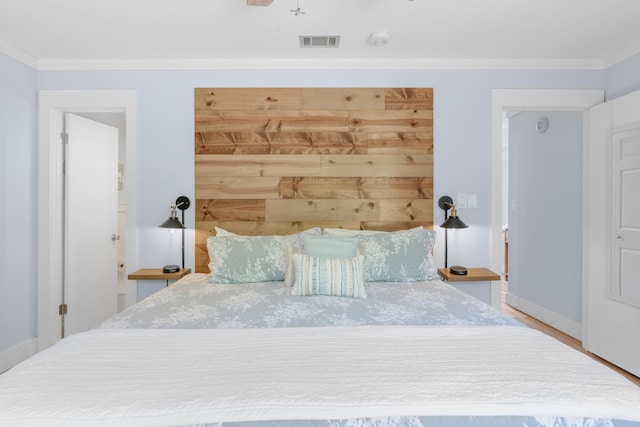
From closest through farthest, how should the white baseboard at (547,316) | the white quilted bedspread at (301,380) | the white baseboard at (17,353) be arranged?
the white quilted bedspread at (301,380) < the white baseboard at (17,353) < the white baseboard at (547,316)

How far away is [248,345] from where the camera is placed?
1.27 metres

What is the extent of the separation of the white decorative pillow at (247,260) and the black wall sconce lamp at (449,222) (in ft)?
4.05

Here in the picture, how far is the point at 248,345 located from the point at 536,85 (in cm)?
303

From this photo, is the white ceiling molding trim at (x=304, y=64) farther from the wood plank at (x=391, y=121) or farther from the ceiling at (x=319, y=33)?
the wood plank at (x=391, y=121)

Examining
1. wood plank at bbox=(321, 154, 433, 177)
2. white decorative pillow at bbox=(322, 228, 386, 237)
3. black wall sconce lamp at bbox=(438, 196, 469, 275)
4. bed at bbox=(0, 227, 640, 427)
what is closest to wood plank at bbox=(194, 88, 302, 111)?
wood plank at bbox=(321, 154, 433, 177)

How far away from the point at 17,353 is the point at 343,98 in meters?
3.19

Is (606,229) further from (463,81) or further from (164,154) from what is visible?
(164,154)

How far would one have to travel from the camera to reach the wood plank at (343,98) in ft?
9.62

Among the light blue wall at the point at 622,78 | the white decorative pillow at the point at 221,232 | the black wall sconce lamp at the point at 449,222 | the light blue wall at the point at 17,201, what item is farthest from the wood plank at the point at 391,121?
the light blue wall at the point at 17,201

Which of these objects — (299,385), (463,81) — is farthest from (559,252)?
(299,385)

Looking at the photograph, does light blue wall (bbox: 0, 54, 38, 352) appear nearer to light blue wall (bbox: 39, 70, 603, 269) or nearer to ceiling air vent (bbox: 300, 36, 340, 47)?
light blue wall (bbox: 39, 70, 603, 269)

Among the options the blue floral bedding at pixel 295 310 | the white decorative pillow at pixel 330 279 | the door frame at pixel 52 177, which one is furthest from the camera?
the door frame at pixel 52 177

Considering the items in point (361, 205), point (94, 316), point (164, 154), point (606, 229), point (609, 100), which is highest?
point (609, 100)

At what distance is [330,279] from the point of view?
2.02 meters
